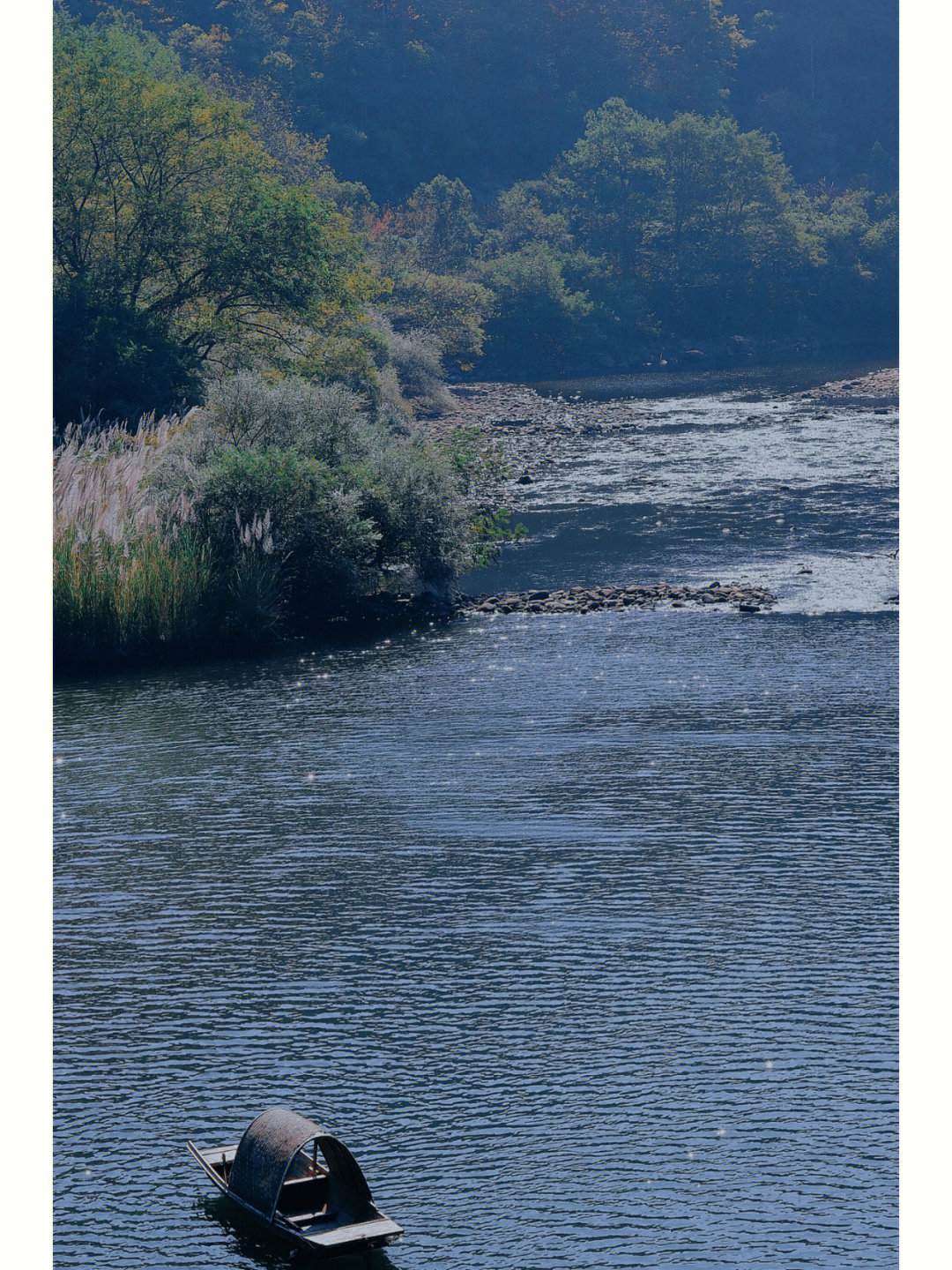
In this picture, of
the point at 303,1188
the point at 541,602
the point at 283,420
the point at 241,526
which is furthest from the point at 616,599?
the point at 303,1188

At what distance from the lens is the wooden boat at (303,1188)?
6.99 m

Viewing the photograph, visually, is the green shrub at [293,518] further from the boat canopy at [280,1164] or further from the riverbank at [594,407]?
the boat canopy at [280,1164]

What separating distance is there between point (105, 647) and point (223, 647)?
1552mm

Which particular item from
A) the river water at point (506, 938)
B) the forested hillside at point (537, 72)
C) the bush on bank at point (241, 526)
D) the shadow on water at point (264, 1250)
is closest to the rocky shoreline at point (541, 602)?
the bush on bank at point (241, 526)

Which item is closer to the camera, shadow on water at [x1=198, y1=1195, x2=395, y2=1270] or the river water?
shadow on water at [x1=198, y1=1195, x2=395, y2=1270]

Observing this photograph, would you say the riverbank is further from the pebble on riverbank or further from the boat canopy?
the boat canopy

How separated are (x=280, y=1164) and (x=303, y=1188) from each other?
0.23 metres

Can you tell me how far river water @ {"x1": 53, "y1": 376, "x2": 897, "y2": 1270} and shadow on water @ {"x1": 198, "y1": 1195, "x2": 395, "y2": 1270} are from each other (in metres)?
0.02

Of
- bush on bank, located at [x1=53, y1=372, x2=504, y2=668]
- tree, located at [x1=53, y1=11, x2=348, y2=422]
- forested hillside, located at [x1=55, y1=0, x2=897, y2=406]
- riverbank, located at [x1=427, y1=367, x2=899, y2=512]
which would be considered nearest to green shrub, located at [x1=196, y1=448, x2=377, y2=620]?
bush on bank, located at [x1=53, y1=372, x2=504, y2=668]

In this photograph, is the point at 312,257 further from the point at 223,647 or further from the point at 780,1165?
the point at 780,1165

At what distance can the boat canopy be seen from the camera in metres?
7.12

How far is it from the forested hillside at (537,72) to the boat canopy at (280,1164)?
90338 millimetres
